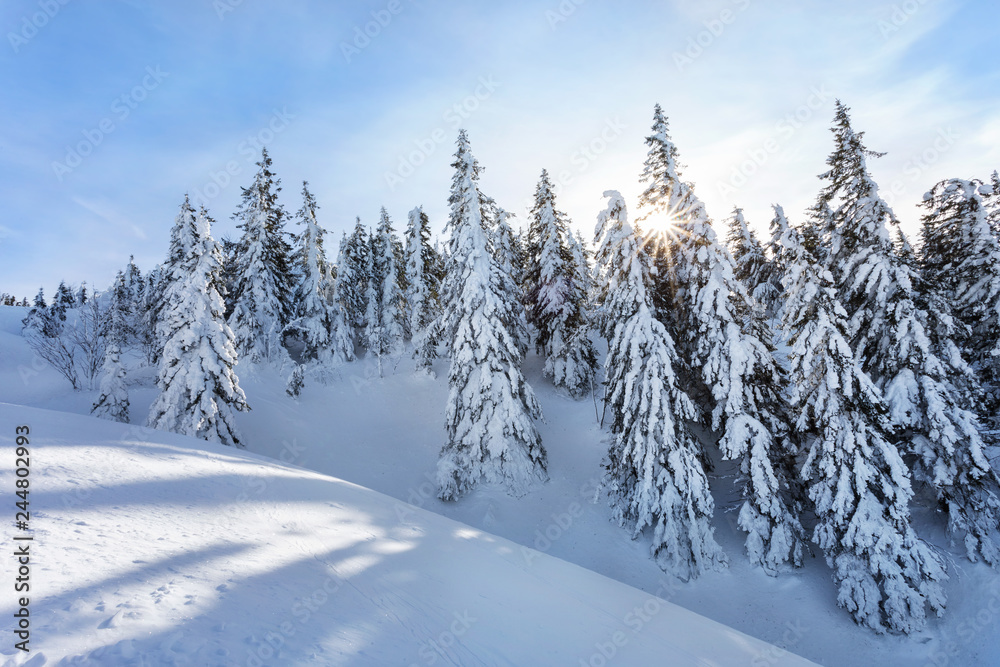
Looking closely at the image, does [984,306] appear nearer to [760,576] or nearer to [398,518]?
[760,576]

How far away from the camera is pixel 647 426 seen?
14.5 meters

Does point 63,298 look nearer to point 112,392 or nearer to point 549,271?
point 112,392

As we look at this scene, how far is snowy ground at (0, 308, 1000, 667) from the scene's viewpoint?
464cm

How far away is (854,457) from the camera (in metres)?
12.3

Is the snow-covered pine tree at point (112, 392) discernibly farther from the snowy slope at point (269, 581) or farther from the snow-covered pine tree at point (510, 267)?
the snow-covered pine tree at point (510, 267)

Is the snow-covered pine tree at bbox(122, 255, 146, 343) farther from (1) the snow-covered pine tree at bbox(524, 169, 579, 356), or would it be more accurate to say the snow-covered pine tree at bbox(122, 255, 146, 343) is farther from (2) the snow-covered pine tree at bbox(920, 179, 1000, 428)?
(2) the snow-covered pine tree at bbox(920, 179, 1000, 428)

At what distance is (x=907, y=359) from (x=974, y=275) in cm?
637

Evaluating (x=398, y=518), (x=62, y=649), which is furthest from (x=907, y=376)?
(x=62, y=649)

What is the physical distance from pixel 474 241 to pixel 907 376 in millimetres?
16629

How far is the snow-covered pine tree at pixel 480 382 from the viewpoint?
59.7ft

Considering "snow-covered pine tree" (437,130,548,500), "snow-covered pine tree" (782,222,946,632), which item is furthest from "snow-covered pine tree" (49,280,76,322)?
"snow-covered pine tree" (782,222,946,632)

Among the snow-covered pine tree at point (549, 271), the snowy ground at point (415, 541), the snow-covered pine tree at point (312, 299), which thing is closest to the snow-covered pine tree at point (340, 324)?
the snow-covered pine tree at point (312, 299)

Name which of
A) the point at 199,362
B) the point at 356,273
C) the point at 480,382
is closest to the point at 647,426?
the point at 480,382

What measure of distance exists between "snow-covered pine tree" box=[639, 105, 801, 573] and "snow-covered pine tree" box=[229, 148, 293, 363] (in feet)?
77.9
